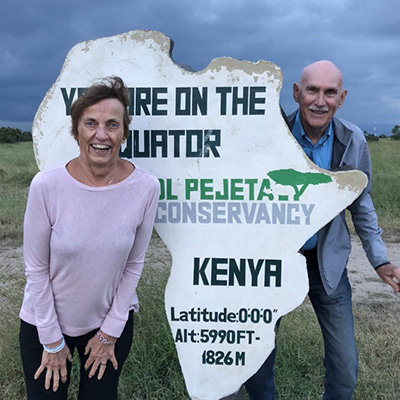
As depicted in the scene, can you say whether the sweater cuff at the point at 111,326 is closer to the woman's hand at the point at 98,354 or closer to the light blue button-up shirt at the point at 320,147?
the woman's hand at the point at 98,354

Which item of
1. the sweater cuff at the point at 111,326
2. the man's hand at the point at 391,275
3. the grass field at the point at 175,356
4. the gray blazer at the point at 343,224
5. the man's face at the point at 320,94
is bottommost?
the grass field at the point at 175,356

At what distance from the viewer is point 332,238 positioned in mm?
2287

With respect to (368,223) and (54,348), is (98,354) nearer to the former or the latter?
(54,348)

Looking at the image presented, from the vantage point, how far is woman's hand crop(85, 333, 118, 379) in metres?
1.87

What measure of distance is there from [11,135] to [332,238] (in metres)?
32.4

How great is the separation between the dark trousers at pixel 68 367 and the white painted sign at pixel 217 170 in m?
0.36

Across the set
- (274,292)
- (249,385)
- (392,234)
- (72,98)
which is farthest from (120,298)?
(392,234)

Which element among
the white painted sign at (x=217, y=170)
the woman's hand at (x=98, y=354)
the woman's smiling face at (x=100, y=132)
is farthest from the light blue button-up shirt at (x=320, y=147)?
the woman's hand at (x=98, y=354)

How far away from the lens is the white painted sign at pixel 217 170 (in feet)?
6.95

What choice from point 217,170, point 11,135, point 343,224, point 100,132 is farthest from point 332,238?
point 11,135

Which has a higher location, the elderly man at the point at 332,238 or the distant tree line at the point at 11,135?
the distant tree line at the point at 11,135

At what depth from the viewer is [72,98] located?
2.16m

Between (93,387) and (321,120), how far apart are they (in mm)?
1526

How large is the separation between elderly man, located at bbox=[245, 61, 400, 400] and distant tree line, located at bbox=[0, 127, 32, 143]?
30.3 meters
